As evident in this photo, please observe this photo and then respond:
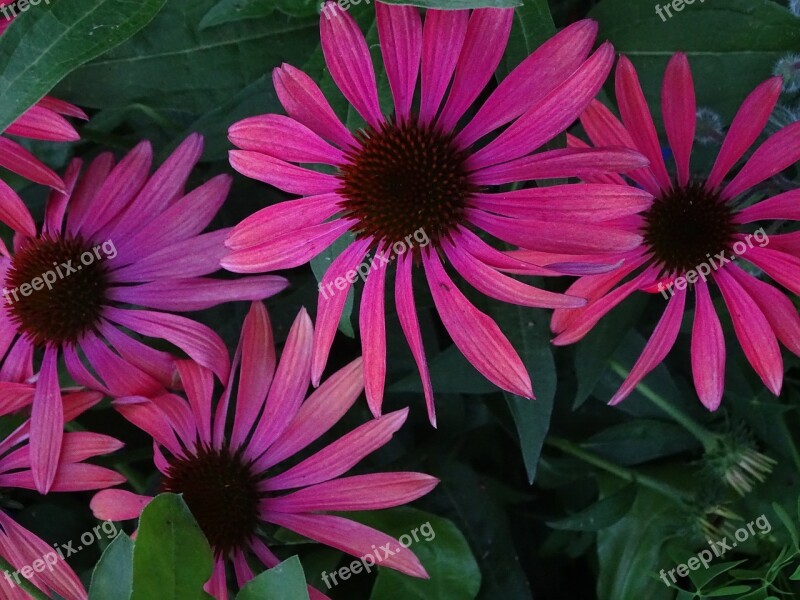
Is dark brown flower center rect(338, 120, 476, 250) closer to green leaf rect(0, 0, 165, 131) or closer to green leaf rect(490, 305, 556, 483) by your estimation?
green leaf rect(490, 305, 556, 483)

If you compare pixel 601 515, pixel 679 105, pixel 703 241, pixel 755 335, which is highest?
pixel 679 105

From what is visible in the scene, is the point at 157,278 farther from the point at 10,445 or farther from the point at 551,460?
the point at 551,460

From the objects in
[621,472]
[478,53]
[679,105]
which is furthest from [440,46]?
[621,472]

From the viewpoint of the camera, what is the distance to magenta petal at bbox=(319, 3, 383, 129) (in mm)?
729

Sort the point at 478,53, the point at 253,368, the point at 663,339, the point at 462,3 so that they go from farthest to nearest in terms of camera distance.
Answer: the point at 253,368
the point at 663,339
the point at 478,53
the point at 462,3

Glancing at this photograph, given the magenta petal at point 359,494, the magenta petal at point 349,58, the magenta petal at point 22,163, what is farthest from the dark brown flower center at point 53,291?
the magenta petal at point 349,58

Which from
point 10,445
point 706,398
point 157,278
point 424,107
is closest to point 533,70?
point 424,107

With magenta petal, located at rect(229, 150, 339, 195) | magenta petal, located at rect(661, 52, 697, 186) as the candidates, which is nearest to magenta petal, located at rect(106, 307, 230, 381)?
magenta petal, located at rect(229, 150, 339, 195)

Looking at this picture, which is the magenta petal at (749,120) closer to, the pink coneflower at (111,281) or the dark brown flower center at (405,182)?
the dark brown flower center at (405,182)

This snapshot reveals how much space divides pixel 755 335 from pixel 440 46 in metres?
0.43

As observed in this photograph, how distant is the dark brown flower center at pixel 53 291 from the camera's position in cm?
99

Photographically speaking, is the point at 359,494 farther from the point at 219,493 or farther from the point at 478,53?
the point at 478,53

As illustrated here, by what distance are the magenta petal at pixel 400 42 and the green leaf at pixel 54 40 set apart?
0.20 meters

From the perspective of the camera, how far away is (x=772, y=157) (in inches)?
30.9
